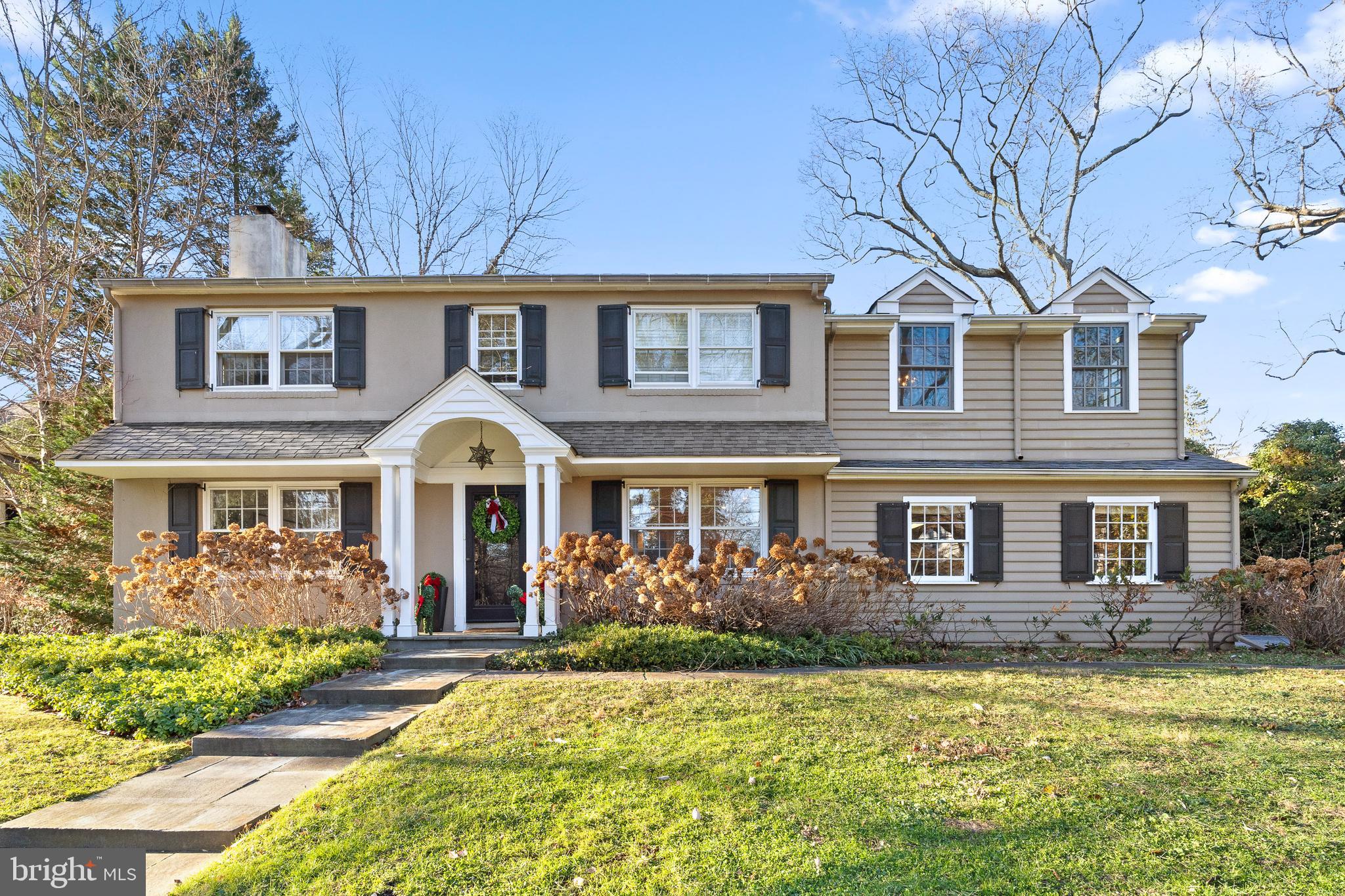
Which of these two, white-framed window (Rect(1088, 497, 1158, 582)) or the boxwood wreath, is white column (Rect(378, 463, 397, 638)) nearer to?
the boxwood wreath

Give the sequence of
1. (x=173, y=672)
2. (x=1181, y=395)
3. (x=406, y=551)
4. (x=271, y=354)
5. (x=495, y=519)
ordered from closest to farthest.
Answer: (x=173, y=672) → (x=406, y=551) → (x=495, y=519) → (x=271, y=354) → (x=1181, y=395)

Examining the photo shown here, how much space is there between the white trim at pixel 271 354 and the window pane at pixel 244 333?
42 millimetres

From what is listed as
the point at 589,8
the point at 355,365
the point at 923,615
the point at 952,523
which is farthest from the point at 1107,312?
the point at 355,365

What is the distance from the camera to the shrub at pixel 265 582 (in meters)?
9.27

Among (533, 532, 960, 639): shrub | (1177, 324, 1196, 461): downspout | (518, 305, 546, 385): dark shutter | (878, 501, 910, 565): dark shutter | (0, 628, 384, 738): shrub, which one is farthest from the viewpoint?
(1177, 324, 1196, 461): downspout

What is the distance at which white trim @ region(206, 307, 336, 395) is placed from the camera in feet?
35.7

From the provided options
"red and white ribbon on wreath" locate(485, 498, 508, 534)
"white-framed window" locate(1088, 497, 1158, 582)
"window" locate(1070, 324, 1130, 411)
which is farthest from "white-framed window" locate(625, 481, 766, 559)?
"window" locate(1070, 324, 1130, 411)

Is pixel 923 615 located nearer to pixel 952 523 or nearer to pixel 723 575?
pixel 952 523

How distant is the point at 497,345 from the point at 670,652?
541 cm

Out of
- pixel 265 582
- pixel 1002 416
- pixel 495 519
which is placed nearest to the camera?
pixel 265 582

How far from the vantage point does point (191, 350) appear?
10836 mm

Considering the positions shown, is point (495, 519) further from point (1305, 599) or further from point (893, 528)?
point (1305, 599)

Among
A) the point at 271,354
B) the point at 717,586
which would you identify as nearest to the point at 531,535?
the point at 717,586

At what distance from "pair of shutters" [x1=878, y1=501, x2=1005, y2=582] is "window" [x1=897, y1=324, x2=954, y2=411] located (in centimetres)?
170
